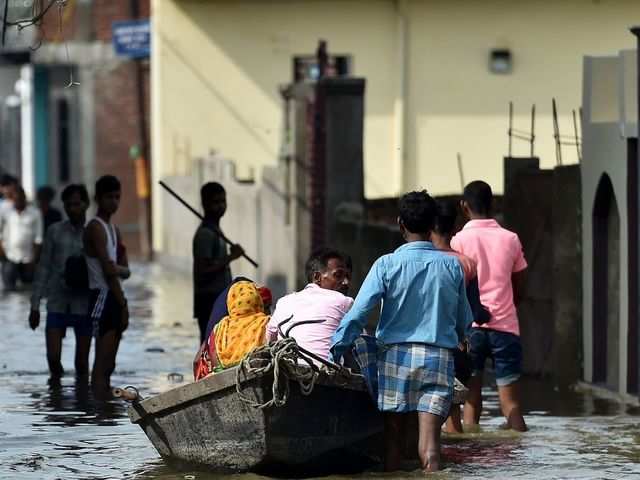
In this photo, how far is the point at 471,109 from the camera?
35031 millimetres

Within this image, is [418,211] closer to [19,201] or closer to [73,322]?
[73,322]

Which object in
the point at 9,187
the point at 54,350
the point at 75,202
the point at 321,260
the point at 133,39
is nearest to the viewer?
the point at 321,260

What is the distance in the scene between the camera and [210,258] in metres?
15.2

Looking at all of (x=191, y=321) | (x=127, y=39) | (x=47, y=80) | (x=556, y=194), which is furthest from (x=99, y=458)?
(x=47, y=80)

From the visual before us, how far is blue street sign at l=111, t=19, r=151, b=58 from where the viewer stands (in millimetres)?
37062

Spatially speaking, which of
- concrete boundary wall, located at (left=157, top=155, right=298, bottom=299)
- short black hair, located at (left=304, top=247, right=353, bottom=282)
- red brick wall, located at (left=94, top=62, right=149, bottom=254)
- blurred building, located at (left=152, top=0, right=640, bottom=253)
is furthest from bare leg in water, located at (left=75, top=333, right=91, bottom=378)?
red brick wall, located at (left=94, top=62, right=149, bottom=254)

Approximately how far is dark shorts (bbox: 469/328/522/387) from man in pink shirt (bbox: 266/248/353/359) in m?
2.00

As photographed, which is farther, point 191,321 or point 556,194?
point 191,321

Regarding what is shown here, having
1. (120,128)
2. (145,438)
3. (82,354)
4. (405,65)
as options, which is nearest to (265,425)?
(145,438)

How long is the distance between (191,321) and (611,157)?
8.74 m

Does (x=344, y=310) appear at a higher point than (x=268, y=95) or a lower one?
lower

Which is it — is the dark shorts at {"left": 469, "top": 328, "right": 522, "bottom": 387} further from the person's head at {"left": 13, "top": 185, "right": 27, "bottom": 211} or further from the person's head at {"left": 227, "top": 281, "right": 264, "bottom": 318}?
the person's head at {"left": 13, "top": 185, "right": 27, "bottom": 211}

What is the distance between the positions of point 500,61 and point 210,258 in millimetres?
20250

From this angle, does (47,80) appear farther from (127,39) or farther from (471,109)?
(471,109)
